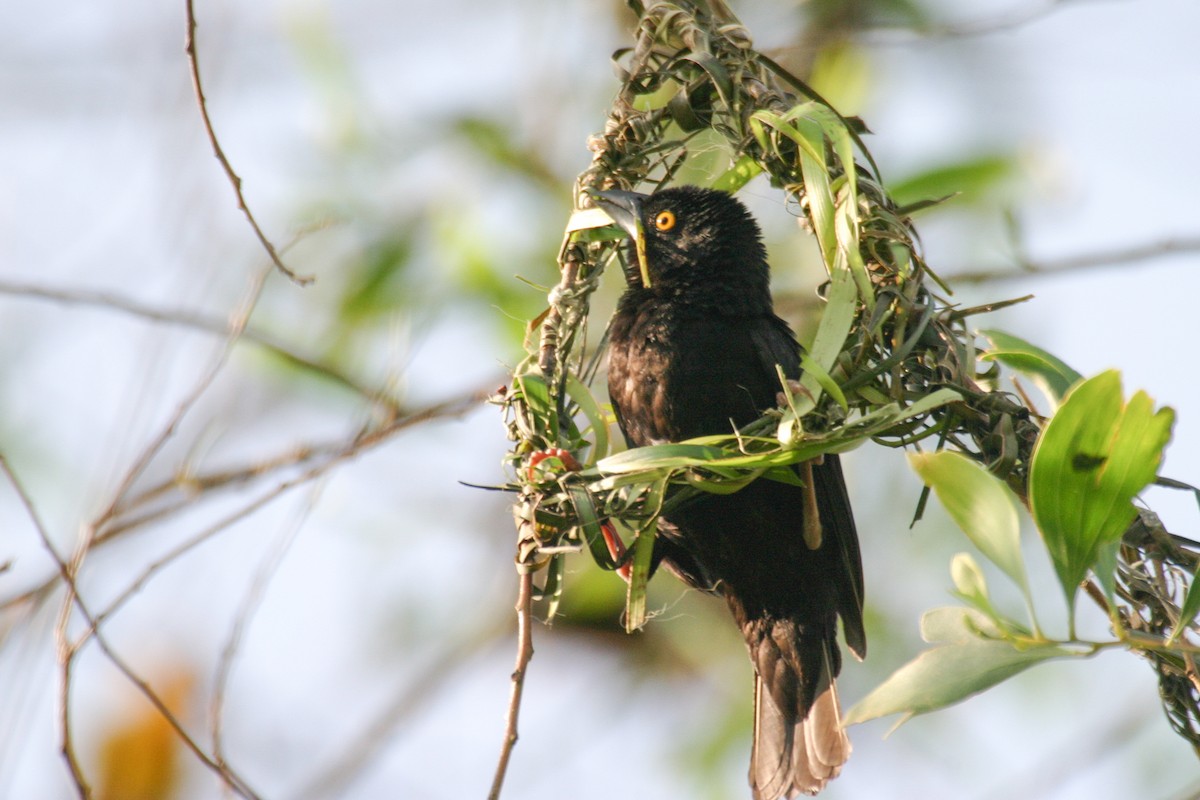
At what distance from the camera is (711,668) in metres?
6.41

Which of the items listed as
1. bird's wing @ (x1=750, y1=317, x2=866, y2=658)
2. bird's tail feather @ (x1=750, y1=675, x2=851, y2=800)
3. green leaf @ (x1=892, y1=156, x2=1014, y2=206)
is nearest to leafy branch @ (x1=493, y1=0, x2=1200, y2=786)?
bird's wing @ (x1=750, y1=317, x2=866, y2=658)

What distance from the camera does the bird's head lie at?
354 cm

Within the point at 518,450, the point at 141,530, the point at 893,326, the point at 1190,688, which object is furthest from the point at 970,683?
the point at 141,530

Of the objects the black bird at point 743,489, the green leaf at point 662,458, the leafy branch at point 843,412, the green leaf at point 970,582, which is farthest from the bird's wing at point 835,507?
the green leaf at point 970,582

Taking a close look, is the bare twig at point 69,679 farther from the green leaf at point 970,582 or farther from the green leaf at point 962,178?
the green leaf at point 962,178

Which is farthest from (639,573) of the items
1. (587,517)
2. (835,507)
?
(835,507)

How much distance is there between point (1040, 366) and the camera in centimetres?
250

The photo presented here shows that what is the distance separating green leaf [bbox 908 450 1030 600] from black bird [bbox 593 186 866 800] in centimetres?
125

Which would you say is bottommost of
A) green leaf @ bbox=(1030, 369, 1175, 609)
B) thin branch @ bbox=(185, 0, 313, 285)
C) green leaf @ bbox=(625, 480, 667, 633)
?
green leaf @ bbox=(1030, 369, 1175, 609)

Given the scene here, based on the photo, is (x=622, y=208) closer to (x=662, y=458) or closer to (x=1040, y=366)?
(x=662, y=458)

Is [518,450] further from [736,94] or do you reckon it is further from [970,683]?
[970,683]

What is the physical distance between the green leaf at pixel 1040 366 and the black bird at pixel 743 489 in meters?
0.72

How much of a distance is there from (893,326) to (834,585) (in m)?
1.13

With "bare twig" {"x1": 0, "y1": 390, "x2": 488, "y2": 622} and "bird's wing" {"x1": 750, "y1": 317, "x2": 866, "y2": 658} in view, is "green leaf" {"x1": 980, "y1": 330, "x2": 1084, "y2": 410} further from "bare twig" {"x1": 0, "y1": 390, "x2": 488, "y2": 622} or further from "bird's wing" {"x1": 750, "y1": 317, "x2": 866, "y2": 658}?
"bare twig" {"x1": 0, "y1": 390, "x2": 488, "y2": 622}
